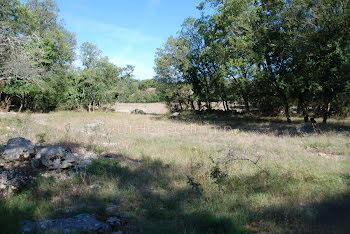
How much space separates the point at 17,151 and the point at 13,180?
56.9 inches

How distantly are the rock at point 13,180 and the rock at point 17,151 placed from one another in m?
0.55

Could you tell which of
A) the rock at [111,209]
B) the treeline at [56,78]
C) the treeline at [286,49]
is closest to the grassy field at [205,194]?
the rock at [111,209]

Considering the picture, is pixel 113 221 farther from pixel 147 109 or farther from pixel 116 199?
pixel 147 109

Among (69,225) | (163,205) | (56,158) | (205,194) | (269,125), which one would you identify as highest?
(56,158)

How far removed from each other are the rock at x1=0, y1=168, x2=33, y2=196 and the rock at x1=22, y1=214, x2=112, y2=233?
2038mm

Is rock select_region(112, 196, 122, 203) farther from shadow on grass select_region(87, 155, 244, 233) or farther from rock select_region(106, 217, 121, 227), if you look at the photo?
rock select_region(106, 217, 121, 227)

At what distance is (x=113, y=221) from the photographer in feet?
12.8

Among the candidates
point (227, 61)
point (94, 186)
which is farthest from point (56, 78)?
point (94, 186)

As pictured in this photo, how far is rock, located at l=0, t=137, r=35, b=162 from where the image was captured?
6.56m

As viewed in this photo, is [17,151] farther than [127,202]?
Yes

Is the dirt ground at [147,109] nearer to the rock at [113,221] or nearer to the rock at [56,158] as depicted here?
the rock at [56,158]

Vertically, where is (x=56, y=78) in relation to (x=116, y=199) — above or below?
above

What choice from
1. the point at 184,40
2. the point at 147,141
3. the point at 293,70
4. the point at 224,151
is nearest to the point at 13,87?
the point at 147,141

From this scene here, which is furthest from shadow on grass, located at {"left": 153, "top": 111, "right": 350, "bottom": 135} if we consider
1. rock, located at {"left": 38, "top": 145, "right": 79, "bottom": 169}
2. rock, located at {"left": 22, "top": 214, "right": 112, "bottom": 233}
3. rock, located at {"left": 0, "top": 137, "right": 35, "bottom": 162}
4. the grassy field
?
rock, located at {"left": 0, "top": 137, "right": 35, "bottom": 162}
